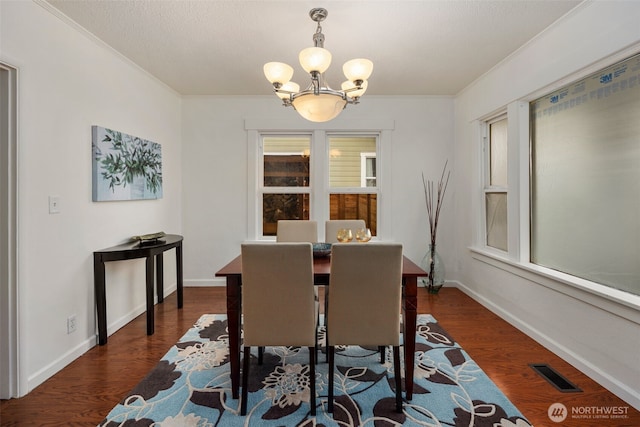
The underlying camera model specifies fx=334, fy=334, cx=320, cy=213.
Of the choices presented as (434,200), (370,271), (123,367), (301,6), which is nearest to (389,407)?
(370,271)

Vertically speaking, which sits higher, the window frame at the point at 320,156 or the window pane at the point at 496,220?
the window frame at the point at 320,156

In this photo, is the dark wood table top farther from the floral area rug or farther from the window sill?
the window sill

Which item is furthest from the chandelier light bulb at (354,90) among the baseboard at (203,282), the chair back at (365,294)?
the baseboard at (203,282)

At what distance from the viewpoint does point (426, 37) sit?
2689 millimetres

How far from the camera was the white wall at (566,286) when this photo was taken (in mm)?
→ 1951

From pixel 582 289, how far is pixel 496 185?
1.58m

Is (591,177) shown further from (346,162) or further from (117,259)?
(117,259)

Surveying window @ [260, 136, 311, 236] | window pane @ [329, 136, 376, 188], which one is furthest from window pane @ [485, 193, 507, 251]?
window @ [260, 136, 311, 236]

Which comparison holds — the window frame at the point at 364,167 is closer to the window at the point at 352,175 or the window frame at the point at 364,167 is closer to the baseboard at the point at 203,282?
the window at the point at 352,175

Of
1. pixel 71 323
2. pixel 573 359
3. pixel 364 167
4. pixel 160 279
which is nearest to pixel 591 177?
pixel 573 359

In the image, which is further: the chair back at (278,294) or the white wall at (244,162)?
the white wall at (244,162)

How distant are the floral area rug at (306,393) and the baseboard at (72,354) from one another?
2.13 ft

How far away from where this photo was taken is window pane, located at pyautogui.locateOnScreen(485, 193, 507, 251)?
3.43 metres

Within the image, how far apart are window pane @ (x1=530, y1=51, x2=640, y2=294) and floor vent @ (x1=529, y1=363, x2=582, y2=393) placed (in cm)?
68
